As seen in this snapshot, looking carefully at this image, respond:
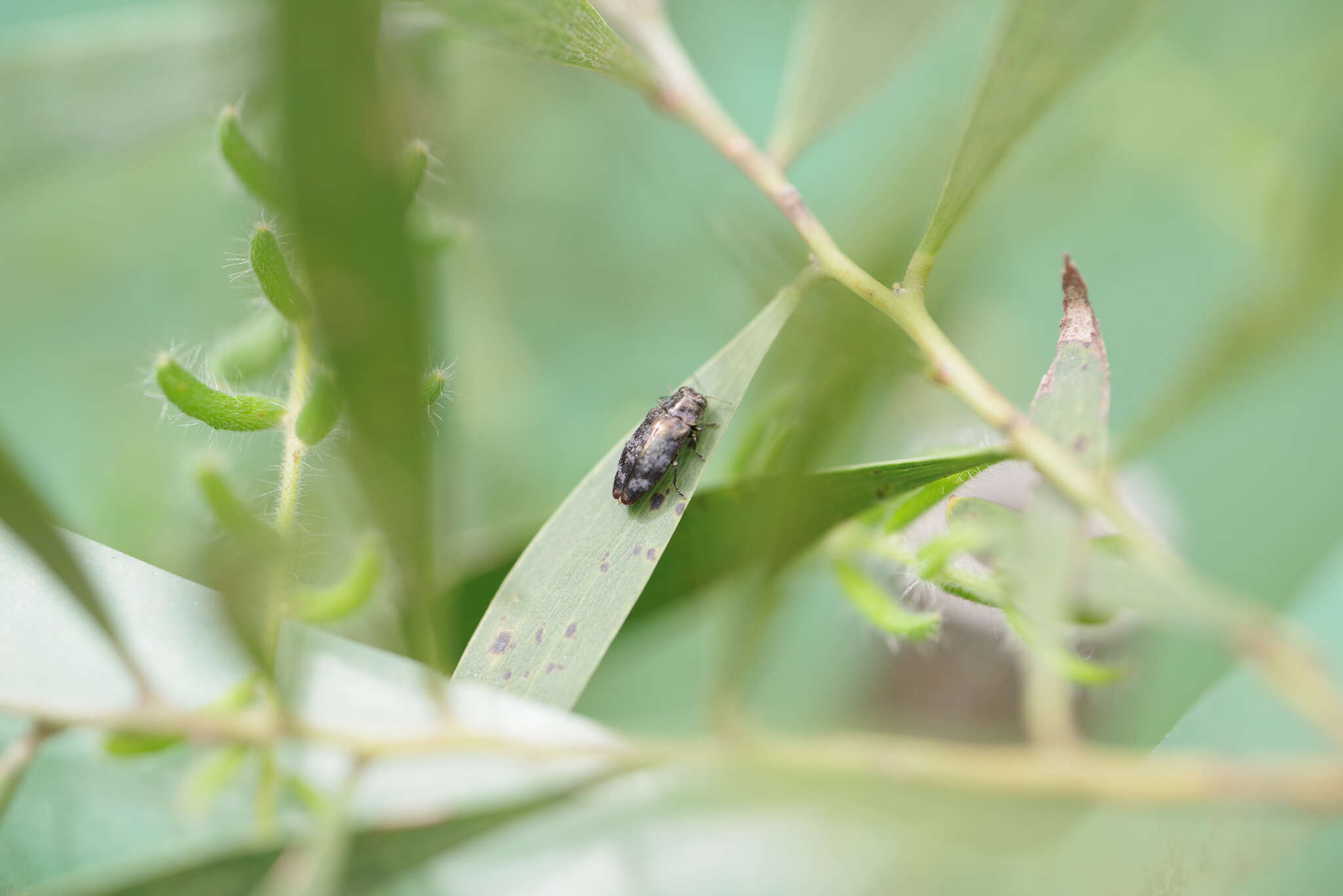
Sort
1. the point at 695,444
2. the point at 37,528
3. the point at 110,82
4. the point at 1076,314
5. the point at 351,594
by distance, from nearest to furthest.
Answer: the point at 37,528, the point at 351,594, the point at 1076,314, the point at 695,444, the point at 110,82

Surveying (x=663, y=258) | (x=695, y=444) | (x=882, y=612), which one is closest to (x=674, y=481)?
(x=695, y=444)

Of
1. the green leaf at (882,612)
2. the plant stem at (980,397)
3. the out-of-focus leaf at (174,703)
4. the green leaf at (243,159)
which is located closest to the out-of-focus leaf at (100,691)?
the out-of-focus leaf at (174,703)

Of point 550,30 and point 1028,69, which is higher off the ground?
point 550,30

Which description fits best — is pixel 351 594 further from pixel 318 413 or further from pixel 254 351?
pixel 254 351

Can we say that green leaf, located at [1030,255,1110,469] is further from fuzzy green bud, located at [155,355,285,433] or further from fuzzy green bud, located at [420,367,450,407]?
fuzzy green bud, located at [155,355,285,433]

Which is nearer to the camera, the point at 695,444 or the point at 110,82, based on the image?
the point at 695,444

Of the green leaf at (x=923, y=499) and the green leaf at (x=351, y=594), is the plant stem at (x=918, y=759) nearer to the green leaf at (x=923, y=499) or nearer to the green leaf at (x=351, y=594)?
the green leaf at (x=351, y=594)
